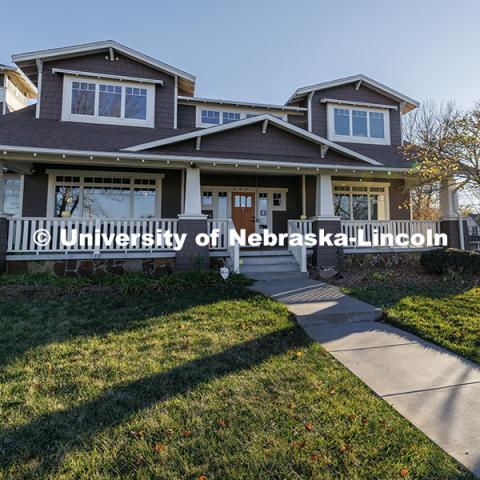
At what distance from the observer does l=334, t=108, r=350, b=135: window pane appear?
12.5m

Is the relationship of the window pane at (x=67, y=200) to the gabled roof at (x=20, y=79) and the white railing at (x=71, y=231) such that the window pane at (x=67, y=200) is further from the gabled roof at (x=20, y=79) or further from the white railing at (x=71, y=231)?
the gabled roof at (x=20, y=79)

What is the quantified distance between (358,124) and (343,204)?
10.9 ft

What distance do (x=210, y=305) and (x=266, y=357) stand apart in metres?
2.33

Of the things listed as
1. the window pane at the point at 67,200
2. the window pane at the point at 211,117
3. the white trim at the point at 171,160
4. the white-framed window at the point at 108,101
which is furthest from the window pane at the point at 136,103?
the window pane at the point at 67,200

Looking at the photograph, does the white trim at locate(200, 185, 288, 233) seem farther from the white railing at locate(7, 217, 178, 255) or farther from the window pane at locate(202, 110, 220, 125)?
the white railing at locate(7, 217, 178, 255)

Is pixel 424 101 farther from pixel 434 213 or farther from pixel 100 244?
pixel 100 244

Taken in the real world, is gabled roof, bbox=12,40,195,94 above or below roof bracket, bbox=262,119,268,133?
above

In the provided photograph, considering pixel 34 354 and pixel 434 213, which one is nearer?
pixel 34 354

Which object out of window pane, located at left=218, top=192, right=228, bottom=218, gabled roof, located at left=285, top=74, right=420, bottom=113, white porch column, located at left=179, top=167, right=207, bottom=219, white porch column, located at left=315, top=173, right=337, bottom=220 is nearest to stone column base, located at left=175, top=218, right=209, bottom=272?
white porch column, located at left=179, top=167, right=207, bottom=219

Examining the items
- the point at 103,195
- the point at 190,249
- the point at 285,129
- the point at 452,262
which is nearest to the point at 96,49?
the point at 103,195


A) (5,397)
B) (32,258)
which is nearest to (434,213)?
(32,258)

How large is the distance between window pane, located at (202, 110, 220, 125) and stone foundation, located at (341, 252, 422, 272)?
702 centimetres

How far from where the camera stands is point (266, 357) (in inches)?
146

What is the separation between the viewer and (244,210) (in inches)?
469
